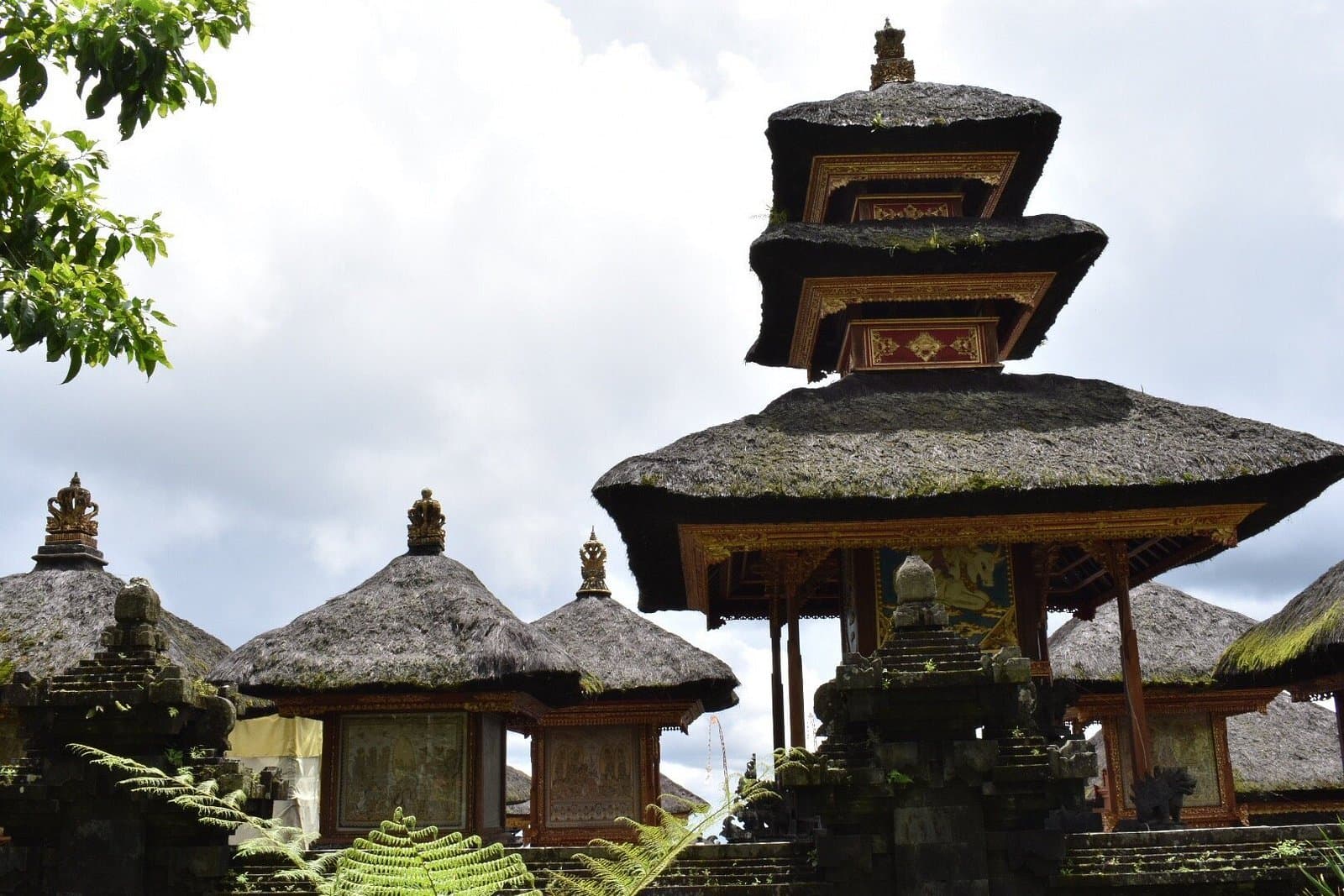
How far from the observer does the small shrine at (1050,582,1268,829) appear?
22016 mm

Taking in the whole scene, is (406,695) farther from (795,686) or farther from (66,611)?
(66,611)

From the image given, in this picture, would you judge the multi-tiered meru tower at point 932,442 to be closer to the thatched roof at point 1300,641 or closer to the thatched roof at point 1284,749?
the thatched roof at point 1300,641

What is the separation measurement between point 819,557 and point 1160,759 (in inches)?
474

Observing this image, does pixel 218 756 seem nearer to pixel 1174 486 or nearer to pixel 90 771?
pixel 90 771

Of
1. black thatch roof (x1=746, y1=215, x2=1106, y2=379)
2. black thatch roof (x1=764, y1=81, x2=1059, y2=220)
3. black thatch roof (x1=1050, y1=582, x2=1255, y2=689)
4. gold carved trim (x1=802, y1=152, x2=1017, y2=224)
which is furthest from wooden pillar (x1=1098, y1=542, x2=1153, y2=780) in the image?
black thatch roof (x1=1050, y1=582, x2=1255, y2=689)

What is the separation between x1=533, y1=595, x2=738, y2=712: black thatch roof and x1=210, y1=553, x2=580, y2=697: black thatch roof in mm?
3499

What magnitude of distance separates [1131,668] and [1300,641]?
16.6ft

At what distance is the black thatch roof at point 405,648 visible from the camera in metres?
16.3

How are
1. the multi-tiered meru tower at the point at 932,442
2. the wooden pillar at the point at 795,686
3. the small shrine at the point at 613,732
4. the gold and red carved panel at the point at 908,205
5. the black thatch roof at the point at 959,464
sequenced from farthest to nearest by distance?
the small shrine at the point at 613,732
the gold and red carved panel at the point at 908,205
the wooden pillar at the point at 795,686
the multi-tiered meru tower at the point at 932,442
the black thatch roof at the point at 959,464

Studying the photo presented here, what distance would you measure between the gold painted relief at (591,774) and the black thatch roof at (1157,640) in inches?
318

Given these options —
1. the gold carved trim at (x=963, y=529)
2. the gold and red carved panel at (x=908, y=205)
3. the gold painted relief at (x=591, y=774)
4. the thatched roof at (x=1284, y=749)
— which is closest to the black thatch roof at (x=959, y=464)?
the gold carved trim at (x=963, y=529)

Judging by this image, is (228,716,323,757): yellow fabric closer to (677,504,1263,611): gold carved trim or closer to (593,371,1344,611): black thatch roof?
(593,371,1344,611): black thatch roof

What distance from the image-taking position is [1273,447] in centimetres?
1280

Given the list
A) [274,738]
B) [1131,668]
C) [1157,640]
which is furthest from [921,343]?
[274,738]
